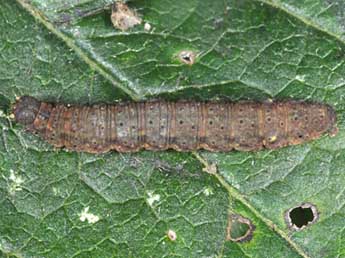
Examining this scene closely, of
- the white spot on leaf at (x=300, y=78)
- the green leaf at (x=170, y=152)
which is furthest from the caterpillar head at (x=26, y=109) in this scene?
the white spot on leaf at (x=300, y=78)

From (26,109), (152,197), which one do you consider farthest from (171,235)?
(26,109)

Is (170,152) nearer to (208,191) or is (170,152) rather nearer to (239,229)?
(208,191)

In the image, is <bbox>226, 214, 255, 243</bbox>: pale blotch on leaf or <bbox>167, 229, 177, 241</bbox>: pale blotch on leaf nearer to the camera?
<bbox>226, 214, 255, 243</bbox>: pale blotch on leaf

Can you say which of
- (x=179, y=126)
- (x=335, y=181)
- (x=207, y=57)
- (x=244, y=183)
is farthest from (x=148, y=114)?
(x=335, y=181)

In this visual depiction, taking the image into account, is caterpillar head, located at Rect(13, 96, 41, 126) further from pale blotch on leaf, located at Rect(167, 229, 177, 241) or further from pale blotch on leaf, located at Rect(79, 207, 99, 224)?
pale blotch on leaf, located at Rect(167, 229, 177, 241)

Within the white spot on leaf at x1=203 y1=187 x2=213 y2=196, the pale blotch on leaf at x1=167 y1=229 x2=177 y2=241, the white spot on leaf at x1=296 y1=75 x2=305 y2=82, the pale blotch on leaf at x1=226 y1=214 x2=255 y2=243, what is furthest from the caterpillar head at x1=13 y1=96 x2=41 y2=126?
the white spot on leaf at x1=296 y1=75 x2=305 y2=82
